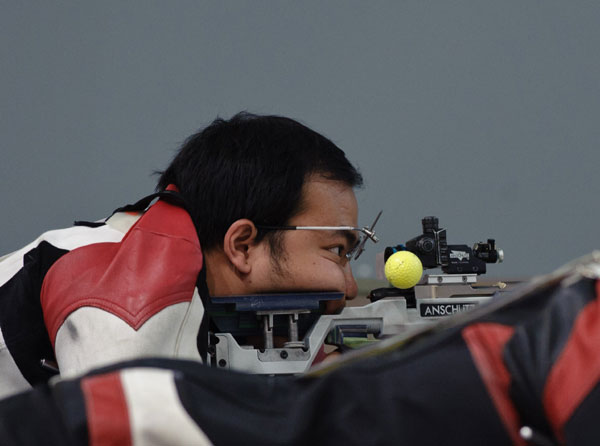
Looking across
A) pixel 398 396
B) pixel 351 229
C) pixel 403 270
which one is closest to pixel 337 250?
pixel 351 229

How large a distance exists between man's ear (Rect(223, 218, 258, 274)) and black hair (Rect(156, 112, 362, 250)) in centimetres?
2

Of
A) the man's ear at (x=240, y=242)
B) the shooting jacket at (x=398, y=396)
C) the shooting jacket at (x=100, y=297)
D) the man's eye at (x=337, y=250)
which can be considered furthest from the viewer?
the man's eye at (x=337, y=250)

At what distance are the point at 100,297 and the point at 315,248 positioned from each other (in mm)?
637

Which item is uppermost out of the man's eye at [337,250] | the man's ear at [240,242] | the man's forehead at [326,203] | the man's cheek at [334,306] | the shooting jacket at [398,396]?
the shooting jacket at [398,396]

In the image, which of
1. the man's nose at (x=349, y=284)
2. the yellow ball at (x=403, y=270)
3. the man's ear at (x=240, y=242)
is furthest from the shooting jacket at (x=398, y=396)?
the yellow ball at (x=403, y=270)

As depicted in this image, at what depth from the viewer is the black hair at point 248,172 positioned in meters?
1.72

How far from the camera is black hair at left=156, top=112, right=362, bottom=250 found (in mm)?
1723

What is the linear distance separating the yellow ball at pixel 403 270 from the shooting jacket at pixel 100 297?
2.80 feet

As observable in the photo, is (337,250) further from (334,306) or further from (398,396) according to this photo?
(398,396)

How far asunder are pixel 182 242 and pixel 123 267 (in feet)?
0.38

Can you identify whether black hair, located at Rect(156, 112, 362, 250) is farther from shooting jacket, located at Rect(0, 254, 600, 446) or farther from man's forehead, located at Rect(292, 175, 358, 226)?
shooting jacket, located at Rect(0, 254, 600, 446)

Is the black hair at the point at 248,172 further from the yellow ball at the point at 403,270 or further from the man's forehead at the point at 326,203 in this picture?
the yellow ball at the point at 403,270

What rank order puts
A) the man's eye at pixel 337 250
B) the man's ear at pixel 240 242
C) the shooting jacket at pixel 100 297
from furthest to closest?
the man's eye at pixel 337 250, the man's ear at pixel 240 242, the shooting jacket at pixel 100 297

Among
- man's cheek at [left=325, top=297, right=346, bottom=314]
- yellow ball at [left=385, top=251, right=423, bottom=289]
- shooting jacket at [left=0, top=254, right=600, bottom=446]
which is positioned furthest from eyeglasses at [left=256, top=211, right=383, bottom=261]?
shooting jacket at [left=0, top=254, right=600, bottom=446]
